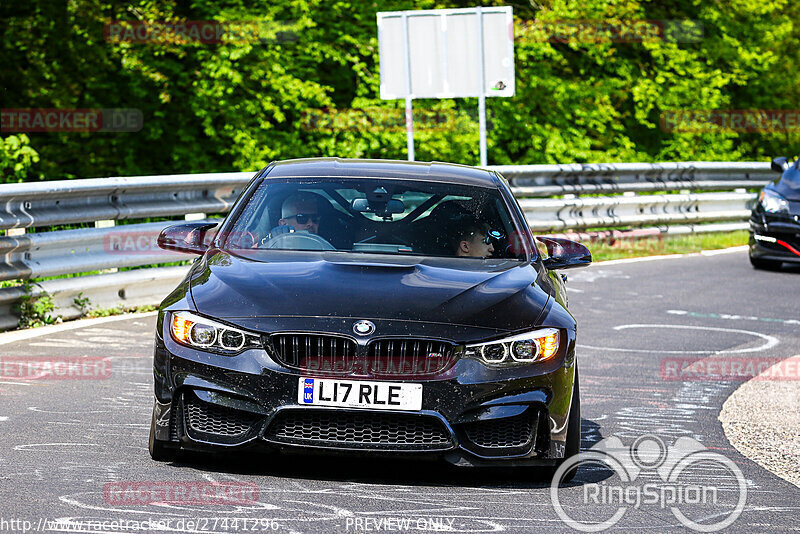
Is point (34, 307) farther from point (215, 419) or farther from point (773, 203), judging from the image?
point (773, 203)

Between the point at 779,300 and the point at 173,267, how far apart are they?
19.8ft

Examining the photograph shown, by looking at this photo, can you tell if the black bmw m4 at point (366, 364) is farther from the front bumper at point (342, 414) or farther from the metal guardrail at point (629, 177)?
the metal guardrail at point (629, 177)

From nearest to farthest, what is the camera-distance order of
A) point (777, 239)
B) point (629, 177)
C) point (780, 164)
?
point (777, 239)
point (780, 164)
point (629, 177)

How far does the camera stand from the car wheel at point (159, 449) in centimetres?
547

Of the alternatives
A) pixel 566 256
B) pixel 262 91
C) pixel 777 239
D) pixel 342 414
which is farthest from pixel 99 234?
pixel 262 91

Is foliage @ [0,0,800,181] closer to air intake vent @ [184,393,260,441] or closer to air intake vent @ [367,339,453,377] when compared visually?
air intake vent @ [184,393,260,441]

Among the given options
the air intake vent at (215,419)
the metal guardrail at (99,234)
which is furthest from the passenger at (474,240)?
the metal guardrail at (99,234)

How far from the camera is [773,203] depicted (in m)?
16.4

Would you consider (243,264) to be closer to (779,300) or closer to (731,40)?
(779,300)

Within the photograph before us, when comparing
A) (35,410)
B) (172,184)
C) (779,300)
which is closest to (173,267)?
(172,184)

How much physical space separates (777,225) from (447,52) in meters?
5.73

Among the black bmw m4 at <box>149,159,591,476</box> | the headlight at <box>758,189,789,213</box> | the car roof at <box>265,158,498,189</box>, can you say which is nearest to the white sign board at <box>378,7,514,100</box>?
the headlight at <box>758,189,789,213</box>

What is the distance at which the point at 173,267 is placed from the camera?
11836 mm

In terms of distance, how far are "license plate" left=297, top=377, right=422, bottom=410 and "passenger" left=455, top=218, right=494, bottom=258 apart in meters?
1.34
